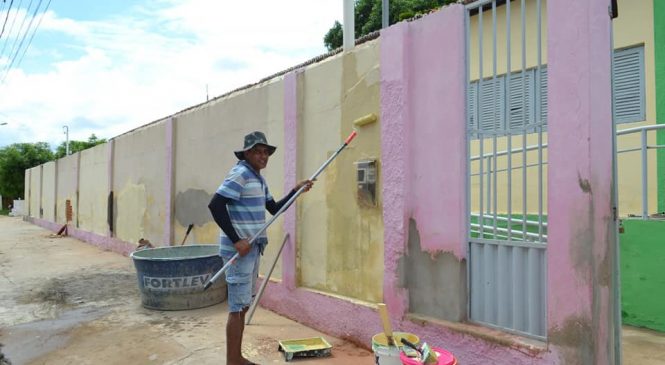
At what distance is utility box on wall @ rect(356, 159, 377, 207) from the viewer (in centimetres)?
421

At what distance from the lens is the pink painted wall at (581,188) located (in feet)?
8.87

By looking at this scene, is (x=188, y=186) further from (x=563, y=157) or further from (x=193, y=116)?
(x=563, y=157)

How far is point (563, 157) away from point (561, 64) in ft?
1.81

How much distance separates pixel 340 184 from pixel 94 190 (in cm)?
1140

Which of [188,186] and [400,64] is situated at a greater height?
[400,64]

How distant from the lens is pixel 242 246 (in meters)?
3.47

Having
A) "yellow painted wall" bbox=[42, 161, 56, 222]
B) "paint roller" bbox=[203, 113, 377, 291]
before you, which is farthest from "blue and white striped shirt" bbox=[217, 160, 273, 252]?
"yellow painted wall" bbox=[42, 161, 56, 222]

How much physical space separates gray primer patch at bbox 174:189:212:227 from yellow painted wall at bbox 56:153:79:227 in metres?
9.23

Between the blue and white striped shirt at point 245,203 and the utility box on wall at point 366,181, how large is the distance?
0.98m

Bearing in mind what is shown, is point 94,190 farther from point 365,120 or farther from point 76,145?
point 76,145

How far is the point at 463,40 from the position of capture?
345 cm

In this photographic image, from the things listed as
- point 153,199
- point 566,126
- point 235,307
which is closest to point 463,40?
point 566,126

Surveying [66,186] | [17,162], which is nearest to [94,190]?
[66,186]

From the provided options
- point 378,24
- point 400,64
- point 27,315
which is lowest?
point 27,315
